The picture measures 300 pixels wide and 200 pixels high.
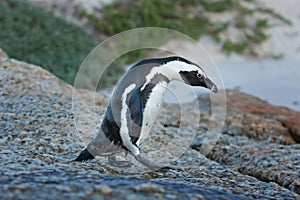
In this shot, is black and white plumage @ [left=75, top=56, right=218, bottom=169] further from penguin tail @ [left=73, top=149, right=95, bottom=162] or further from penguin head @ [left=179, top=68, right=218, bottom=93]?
Answer: penguin tail @ [left=73, top=149, right=95, bottom=162]

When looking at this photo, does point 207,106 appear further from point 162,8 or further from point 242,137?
point 162,8

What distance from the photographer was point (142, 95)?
2.05 meters

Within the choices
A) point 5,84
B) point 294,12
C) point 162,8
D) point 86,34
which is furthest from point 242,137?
point 294,12

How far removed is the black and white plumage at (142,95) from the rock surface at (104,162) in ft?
0.50

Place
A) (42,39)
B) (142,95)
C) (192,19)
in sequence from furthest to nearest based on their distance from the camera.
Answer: (192,19), (42,39), (142,95)

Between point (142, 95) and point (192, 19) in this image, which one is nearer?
point (142, 95)

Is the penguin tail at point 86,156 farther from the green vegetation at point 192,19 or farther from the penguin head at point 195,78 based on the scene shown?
the green vegetation at point 192,19

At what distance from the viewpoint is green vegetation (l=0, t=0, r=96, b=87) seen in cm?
624

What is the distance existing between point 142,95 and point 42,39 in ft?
16.2

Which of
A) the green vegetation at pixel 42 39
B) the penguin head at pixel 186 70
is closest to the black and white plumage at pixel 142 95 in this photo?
the penguin head at pixel 186 70

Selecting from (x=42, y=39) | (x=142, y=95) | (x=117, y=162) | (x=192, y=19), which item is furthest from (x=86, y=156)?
(x=192, y=19)

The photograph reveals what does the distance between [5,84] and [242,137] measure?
1714mm

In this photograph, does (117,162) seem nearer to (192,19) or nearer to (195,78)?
(195,78)

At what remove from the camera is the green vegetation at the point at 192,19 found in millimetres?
8938
